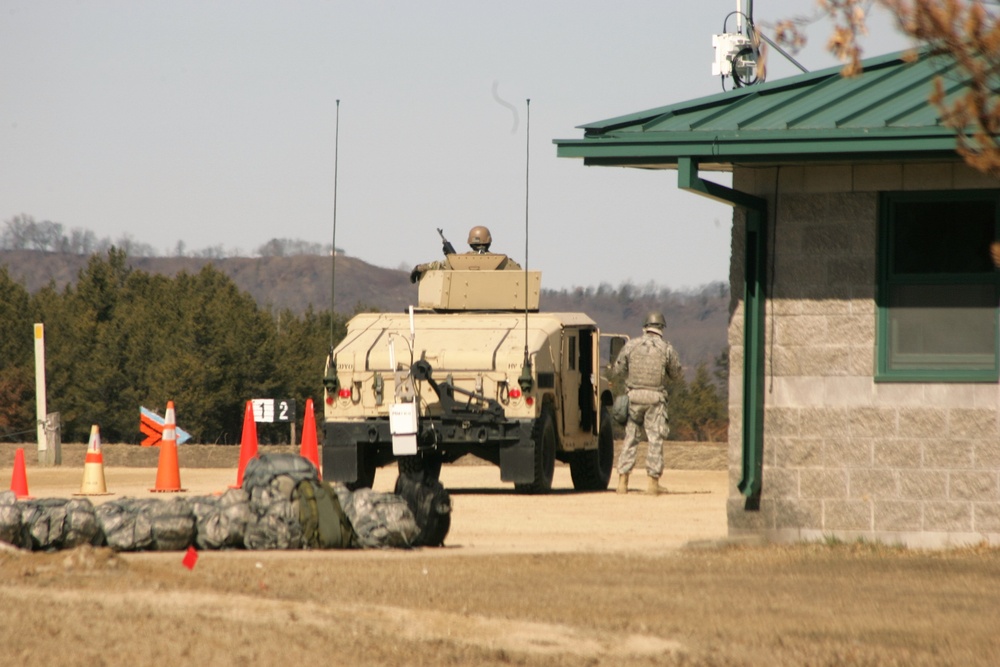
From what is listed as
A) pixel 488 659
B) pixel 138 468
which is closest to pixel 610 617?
pixel 488 659

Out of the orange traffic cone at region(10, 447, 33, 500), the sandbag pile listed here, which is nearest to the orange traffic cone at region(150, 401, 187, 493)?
the orange traffic cone at region(10, 447, 33, 500)

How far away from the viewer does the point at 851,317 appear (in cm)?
1156

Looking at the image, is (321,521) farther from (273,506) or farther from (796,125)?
(796,125)

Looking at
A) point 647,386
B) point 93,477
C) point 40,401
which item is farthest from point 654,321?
point 40,401

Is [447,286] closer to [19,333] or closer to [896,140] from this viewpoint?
[896,140]

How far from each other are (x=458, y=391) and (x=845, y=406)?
6.28 metres

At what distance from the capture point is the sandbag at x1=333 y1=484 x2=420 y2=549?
11398 mm

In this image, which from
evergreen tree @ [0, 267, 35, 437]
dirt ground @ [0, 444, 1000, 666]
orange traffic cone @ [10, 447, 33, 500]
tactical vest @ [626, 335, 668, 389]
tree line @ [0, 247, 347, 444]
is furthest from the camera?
tree line @ [0, 247, 347, 444]

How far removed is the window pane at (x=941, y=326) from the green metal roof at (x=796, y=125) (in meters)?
0.96

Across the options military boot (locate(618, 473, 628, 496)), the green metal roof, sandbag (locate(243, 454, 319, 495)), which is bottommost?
military boot (locate(618, 473, 628, 496))

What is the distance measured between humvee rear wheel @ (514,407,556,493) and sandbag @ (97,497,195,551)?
254 inches

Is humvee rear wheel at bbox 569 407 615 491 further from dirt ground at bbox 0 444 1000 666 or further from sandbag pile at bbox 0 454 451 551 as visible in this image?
sandbag pile at bbox 0 454 451 551

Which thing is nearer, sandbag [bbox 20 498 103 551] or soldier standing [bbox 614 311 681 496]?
sandbag [bbox 20 498 103 551]

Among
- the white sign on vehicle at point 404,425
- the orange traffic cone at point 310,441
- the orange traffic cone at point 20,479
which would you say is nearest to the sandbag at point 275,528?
the white sign on vehicle at point 404,425
